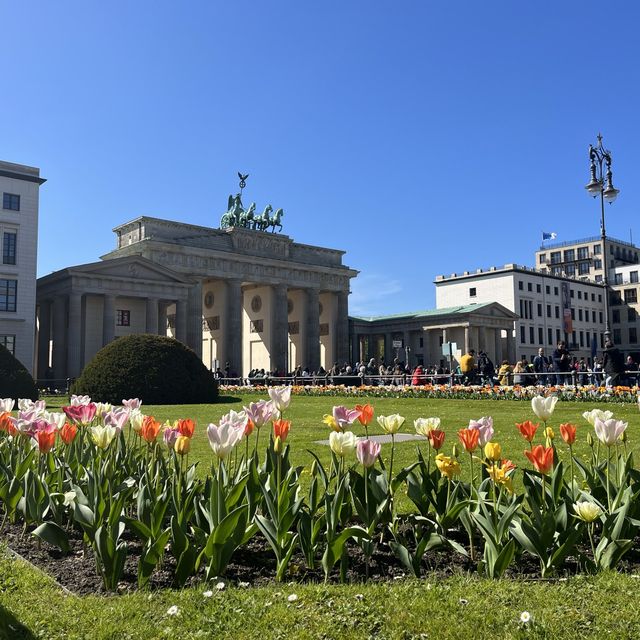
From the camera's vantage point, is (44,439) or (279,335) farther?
(279,335)

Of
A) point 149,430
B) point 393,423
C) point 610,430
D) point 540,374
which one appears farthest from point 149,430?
point 540,374

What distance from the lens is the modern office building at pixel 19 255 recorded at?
47.5 meters

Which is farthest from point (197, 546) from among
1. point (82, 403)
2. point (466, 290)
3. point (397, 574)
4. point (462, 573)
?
point (466, 290)

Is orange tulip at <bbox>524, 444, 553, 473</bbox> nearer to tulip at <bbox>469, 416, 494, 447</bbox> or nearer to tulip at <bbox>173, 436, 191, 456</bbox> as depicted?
tulip at <bbox>469, 416, 494, 447</bbox>

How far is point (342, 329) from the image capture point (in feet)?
247

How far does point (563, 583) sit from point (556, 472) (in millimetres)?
726

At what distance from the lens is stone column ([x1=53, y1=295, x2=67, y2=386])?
174 feet

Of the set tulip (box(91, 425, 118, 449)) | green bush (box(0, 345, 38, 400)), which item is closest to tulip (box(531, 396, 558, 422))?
tulip (box(91, 425, 118, 449))

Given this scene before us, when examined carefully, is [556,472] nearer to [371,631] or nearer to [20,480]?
[371,631]

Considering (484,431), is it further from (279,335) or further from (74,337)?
(279,335)

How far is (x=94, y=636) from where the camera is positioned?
135 inches

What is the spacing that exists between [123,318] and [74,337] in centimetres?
789

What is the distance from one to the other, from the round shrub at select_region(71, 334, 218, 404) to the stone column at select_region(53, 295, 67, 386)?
2815cm

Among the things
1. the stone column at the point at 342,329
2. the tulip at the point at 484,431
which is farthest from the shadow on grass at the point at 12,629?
the stone column at the point at 342,329
